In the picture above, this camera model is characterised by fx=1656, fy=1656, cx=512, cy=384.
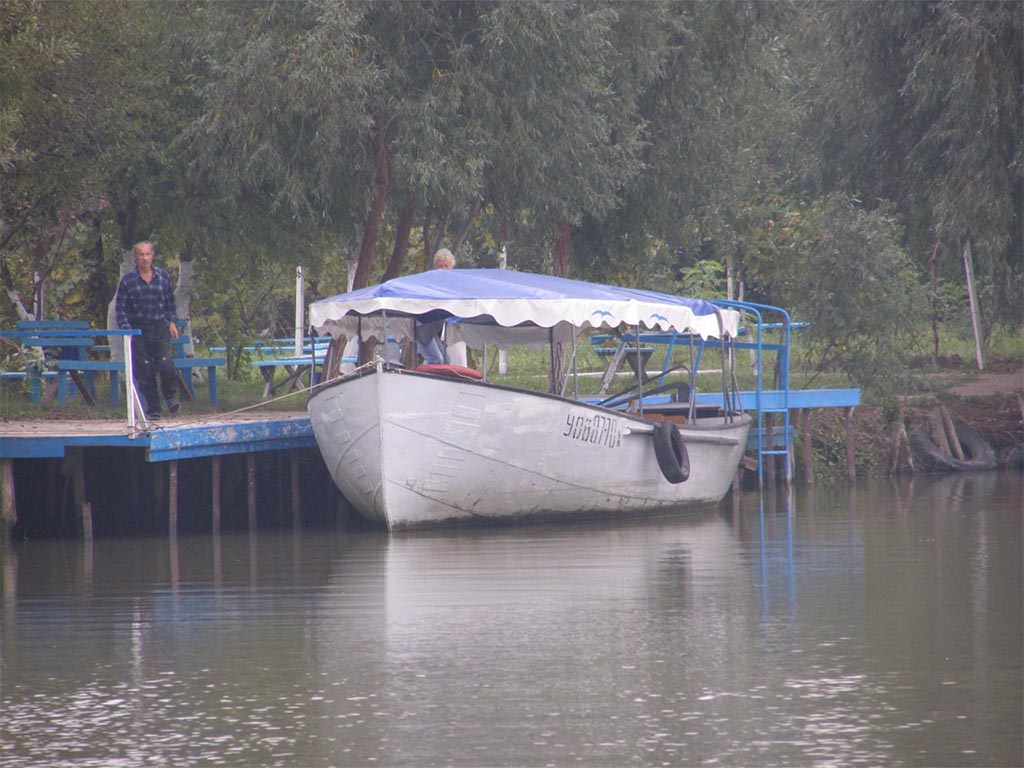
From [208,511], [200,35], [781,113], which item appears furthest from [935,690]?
[781,113]

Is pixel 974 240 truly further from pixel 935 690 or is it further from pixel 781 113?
pixel 935 690

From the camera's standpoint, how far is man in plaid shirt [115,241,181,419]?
1792 cm

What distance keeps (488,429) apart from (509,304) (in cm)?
139

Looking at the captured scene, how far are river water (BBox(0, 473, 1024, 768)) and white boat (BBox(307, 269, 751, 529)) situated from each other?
0.88m

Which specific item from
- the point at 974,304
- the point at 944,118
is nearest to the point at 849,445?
the point at 944,118

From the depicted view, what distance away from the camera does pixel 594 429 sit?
18219mm

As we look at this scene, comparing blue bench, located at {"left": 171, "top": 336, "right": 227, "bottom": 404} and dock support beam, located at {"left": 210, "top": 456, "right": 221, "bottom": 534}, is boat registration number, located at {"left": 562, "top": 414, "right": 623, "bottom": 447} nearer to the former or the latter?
dock support beam, located at {"left": 210, "top": 456, "right": 221, "bottom": 534}

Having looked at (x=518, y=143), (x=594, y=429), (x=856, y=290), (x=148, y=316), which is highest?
(x=518, y=143)

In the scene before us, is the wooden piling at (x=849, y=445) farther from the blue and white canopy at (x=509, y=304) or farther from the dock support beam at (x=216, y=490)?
the dock support beam at (x=216, y=490)

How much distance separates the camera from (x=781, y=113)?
26797 mm

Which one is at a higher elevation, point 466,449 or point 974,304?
point 974,304

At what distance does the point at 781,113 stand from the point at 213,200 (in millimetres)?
10018

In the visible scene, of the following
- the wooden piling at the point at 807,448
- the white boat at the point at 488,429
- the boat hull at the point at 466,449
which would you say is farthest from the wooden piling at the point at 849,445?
the boat hull at the point at 466,449

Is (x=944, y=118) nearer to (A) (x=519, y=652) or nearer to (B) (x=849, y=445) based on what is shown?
(B) (x=849, y=445)
